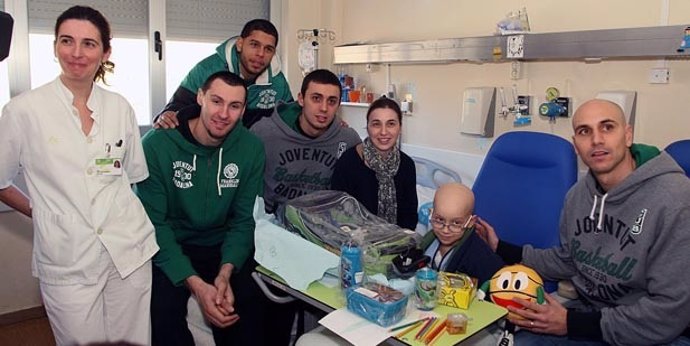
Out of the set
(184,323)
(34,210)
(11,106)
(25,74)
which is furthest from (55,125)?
(25,74)

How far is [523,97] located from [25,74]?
2830mm

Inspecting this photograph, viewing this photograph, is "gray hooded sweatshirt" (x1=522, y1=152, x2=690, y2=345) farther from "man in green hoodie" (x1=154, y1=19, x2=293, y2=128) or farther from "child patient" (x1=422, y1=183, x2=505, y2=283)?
"man in green hoodie" (x1=154, y1=19, x2=293, y2=128)

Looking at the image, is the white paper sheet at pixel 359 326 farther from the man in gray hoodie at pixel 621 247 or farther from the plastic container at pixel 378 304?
the man in gray hoodie at pixel 621 247

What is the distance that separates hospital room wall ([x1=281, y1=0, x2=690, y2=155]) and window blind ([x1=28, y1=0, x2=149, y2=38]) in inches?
41.5

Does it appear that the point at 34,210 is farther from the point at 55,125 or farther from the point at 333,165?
the point at 333,165

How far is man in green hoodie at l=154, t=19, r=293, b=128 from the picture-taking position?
9.77ft

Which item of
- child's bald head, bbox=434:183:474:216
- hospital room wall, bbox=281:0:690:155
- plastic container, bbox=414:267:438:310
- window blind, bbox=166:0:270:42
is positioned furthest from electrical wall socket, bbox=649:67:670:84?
window blind, bbox=166:0:270:42

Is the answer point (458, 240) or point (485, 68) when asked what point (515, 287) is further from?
point (485, 68)

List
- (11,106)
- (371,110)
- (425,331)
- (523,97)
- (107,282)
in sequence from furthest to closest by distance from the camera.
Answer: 1. (523,97)
2. (371,110)
3. (107,282)
4. (11,106)
5. (425,331)

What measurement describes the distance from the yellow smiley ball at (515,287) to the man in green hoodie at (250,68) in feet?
5.26

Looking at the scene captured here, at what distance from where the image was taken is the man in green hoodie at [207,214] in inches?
86.9

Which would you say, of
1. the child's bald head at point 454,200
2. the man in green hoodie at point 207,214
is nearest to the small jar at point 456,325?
the child's bald head at point 454,200

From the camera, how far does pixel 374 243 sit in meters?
1.94

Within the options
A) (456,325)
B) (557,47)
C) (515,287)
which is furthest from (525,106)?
(456,325)
